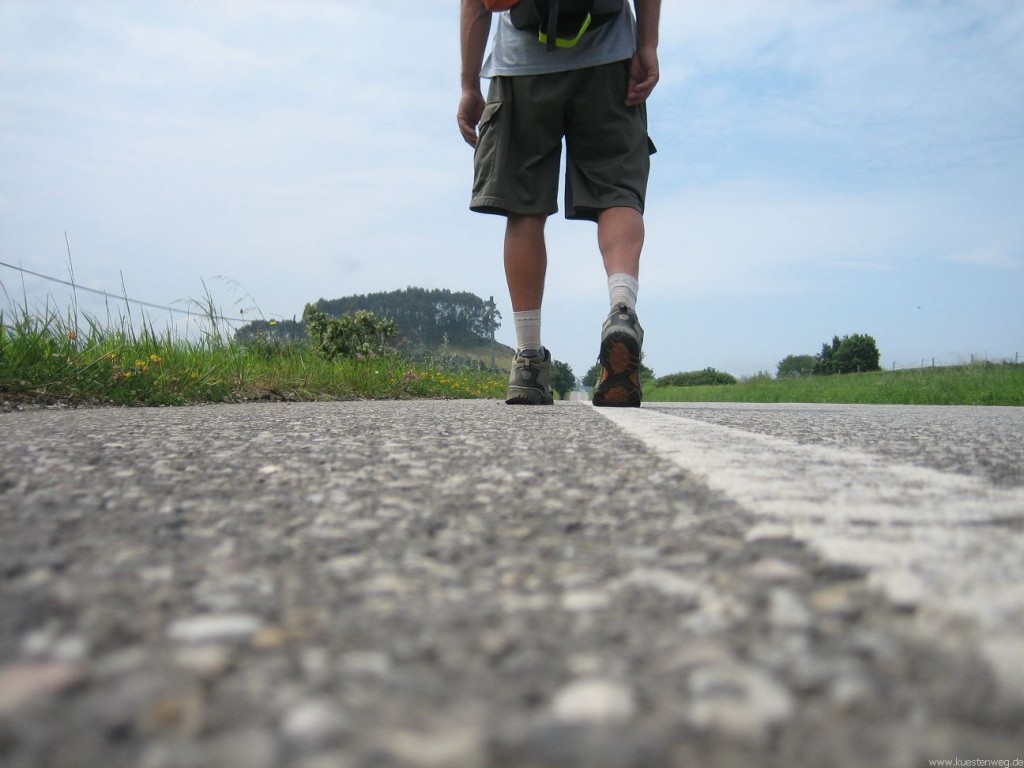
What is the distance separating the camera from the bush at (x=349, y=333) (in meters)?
10.6

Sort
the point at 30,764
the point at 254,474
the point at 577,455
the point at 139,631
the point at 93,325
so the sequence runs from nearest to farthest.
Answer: the point at 30,764
the point at 139,631
the point at 254,474
the point at 577,455
the point at 93,325

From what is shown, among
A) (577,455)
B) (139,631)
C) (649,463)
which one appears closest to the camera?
(139,631)

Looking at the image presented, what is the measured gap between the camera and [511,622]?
0.64 meters

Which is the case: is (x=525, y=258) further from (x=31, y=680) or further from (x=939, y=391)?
(x=939, y=391)

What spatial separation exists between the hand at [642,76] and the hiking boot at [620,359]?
110 cm

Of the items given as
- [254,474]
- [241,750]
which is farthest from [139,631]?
[254,474]

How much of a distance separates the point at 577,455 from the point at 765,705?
1120 millimetres

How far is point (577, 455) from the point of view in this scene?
1.63 m

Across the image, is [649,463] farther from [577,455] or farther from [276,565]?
[276,565]

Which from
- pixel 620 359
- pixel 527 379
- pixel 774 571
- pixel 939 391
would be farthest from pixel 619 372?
pixel 939 391

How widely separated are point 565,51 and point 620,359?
1.52 m

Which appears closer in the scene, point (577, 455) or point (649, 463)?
point (649, 463)

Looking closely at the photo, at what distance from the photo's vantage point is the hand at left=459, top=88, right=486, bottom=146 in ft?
13.2

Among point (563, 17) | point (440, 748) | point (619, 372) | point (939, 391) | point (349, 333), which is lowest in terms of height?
point (440, 748)
